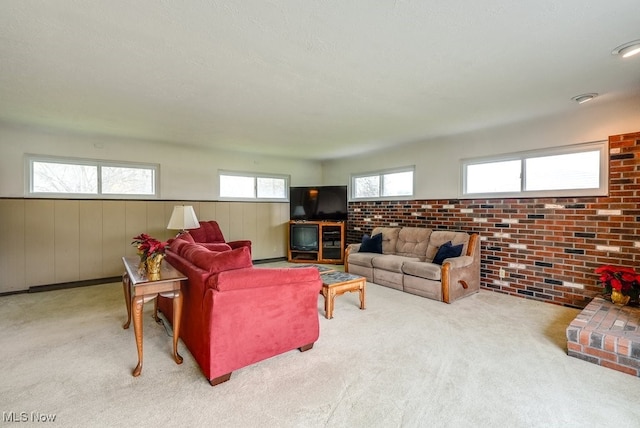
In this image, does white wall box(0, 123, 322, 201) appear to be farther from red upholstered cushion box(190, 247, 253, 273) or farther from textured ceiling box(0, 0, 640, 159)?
red upholstered cushion box(190, 247, 253, 273)

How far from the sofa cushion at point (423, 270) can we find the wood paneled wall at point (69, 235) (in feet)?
12.8

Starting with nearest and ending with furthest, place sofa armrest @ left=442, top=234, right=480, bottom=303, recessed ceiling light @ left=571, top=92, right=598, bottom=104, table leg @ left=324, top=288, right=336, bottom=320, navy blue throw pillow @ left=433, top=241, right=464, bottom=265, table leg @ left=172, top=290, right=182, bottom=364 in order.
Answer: table leg @ left=172, top=290, right=182, bottom=364 < recessed ceiling light @ left=571, top=92, right=598, bottom=104 < table leg @ left=324, top=288, right=336, bottom=320 < sofa armrest @ left=442, top=234, right=480, bottom=303 < navy blue throw pillow @ left=433, top=241, right=464, bottom=265

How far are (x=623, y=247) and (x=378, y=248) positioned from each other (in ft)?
9.79

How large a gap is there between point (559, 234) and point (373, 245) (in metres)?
2.54

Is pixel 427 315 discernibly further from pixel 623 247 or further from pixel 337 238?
pixel 337 238

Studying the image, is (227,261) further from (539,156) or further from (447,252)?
(539,156)

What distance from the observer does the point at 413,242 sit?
4.88 m

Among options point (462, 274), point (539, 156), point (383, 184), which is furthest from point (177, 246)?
point (539, 156)

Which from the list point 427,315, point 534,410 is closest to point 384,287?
point 427,315

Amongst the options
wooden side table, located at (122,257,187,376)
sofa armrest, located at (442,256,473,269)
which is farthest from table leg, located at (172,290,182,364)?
sofa armrest, located at (442,256,473,269)

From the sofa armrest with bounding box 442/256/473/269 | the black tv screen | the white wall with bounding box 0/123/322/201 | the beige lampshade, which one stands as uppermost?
the white wall with bounding box 0/123/322/201

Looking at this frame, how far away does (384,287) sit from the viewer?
175 inches

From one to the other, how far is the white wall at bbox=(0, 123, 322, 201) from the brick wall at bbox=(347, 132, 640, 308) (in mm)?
3911

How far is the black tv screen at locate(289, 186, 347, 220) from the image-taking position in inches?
248
